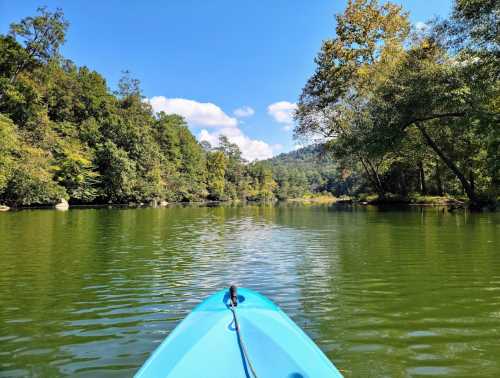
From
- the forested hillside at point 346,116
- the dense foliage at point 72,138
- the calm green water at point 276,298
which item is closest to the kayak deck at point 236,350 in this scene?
the calm green water at point 276,298

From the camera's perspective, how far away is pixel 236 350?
3.20 meters

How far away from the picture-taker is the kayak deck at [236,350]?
9.85ft

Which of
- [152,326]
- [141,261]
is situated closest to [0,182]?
[141,261]

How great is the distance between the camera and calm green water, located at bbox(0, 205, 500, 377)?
4102 mm

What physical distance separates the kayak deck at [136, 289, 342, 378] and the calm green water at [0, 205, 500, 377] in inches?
32.0

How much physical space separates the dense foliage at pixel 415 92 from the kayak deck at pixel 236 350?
22.7m

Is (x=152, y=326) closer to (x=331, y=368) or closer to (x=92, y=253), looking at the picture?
(x=331, y=368)

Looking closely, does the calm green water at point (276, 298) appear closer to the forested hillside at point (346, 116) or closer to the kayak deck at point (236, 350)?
the kayak deck at point (236, 350)

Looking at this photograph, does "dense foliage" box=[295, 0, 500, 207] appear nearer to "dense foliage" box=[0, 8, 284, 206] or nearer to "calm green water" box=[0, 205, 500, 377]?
"calm green water" box=[0, 205, 500, 377]

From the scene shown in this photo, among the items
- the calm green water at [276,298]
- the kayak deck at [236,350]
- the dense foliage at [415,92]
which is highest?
the dense foliage at [415,92]

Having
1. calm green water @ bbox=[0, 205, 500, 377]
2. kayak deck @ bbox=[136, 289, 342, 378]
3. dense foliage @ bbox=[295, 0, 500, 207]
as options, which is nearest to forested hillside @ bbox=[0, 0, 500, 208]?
dense foliage @ bbox=[295, 0, 500, 207]

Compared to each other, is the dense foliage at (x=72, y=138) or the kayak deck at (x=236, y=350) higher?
the dense foliage at (x=72, y=138)

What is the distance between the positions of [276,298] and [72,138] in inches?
2108

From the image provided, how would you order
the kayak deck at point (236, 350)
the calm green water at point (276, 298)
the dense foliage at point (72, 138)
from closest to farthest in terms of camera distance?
the kayak deck at point (236, 350) < the calm green water at point (276, 298) < the dense foliage at point (72, 138)
